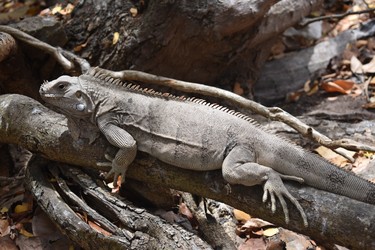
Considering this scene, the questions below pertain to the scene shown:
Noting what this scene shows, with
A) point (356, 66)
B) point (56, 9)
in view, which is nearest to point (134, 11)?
point (56, 9)

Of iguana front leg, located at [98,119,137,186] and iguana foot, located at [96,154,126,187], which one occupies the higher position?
iguana front leg, located at [98,119,137,186]

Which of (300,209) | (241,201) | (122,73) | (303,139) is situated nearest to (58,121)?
(122,73)

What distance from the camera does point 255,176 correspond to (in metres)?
3.26

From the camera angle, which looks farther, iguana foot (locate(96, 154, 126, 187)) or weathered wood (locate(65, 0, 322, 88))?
weathered wood (locate(65, 0, 322, 88))

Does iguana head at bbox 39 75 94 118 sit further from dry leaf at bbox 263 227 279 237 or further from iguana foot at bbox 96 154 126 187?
dry leaf at bbox 263 227 279 237

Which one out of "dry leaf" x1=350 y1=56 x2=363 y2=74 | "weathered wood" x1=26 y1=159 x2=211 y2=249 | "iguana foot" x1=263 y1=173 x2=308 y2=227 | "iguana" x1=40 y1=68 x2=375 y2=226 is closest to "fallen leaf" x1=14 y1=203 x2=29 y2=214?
"weathered wood" x1=26 y1=159 x2=211 y2=249

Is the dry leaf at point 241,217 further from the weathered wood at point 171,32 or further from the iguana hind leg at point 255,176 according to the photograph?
the weathered wood at point 171,32

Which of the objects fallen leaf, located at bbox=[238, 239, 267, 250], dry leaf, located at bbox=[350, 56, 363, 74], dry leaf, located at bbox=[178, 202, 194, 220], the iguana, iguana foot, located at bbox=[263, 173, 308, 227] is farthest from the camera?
dry leaf, located at bbox=[350, 56, 363, 74]

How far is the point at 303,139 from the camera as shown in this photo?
5152mm

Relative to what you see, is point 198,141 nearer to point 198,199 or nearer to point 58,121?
point 198,199

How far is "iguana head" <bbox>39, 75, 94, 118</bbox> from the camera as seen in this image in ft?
11.9

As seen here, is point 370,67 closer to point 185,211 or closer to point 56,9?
point 185,211

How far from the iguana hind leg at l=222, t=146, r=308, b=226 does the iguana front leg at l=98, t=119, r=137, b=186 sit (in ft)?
2.50

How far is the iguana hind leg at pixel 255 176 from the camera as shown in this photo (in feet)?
10.2
